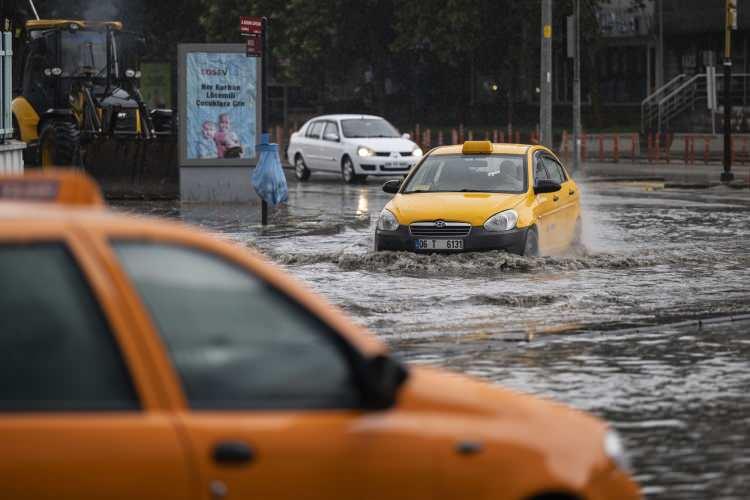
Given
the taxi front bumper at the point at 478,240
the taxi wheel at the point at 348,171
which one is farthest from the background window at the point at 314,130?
the taxi front bumper at the point at 478,240

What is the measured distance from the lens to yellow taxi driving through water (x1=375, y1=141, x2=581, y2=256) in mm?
18719

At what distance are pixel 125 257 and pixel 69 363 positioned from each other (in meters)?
0.30

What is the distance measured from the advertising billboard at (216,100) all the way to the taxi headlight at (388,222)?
34.3 ft

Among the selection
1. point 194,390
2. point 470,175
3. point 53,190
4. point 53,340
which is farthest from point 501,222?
point 53,340

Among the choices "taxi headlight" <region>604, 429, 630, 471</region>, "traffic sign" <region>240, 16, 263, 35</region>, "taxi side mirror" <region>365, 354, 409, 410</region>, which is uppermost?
"traffic sign" <region>240, 16, 263, 35</region>

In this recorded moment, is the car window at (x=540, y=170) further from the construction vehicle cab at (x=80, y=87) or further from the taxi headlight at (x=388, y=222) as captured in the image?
the construction vehicle cab at (x=80, y=87)

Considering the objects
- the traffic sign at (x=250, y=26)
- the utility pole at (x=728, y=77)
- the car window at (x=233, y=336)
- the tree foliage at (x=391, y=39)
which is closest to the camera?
the car window at (x=233, y=336)

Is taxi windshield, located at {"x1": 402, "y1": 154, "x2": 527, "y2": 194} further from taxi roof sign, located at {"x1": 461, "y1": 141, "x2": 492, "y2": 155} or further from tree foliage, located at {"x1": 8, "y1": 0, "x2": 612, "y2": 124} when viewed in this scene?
tree foliage, located at {"x1": 8, "y1": 0, "x2": 612, "y2": 124}

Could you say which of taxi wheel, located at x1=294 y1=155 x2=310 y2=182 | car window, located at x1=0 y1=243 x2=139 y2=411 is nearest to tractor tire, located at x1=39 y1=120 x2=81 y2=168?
taxi wheel, located at x1=294 y1=155 x2=310 y2=182

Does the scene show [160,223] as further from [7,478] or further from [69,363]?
[7,478]

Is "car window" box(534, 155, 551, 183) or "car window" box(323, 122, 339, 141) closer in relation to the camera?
"car window" box(534, 155, 551, 183)

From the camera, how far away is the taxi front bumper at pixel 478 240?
18656 mm

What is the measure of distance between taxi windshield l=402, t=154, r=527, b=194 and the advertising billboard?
951 cm

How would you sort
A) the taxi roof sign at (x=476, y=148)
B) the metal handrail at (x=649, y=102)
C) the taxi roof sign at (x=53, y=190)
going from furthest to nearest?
the metal handrail at (x=649, y=102), the taxi roof sign at (x=476, y=148), the taxi roof sign at (x=53, y=190)
